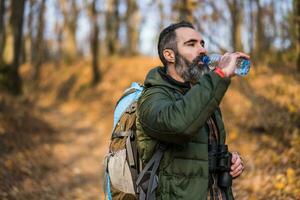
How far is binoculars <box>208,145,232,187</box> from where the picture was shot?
294cm

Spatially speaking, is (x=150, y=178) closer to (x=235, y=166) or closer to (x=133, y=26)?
(x=235, y=166)

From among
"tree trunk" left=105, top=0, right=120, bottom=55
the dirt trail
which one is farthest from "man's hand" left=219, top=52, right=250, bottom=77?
"tree trunk" left=105, top=0, right=120, bottom=55

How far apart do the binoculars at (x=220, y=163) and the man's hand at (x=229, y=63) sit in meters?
0.61

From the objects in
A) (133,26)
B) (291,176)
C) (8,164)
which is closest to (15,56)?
(8,164)

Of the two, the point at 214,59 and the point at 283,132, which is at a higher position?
the point at 214,59

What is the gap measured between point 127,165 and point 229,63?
3.33 ft

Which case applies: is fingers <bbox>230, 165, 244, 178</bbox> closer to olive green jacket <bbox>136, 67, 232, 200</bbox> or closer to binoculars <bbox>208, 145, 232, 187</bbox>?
binoculars <bbox>208, 145, 232, 187</bbox>

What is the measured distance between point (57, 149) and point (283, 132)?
627 centimetres

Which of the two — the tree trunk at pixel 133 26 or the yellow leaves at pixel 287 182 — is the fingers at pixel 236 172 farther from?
the tree trunk at pixel 133 26

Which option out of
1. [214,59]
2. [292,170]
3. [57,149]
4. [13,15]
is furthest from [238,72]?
[13,15]

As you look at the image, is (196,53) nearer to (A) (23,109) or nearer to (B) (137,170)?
(B) (137,170)

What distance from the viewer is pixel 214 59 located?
2.84 metres

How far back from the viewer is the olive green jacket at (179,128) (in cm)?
252

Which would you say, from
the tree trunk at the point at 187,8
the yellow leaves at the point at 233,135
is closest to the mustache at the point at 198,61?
the yellow leaves at the point at 233,135
